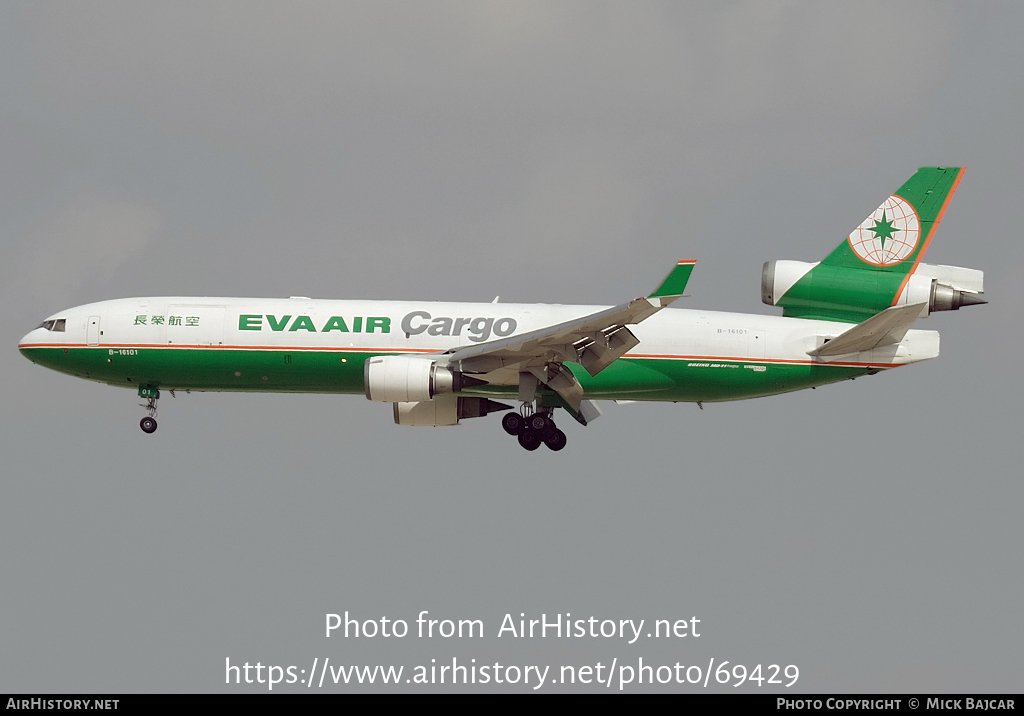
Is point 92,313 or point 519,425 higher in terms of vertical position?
point 92,313

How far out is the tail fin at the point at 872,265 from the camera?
166 feet

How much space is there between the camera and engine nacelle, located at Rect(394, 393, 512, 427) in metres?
A: 52.1

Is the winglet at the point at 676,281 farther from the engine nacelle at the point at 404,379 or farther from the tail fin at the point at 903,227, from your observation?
the tail fin at the point at 903,227

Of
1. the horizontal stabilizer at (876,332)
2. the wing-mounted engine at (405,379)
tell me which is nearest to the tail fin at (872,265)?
the horizontal stabilizer at (876,332)

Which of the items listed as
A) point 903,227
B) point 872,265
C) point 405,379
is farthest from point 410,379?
point 903,227

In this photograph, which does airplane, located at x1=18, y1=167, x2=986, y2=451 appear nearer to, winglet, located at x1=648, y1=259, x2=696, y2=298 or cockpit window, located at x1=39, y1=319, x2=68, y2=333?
cockpit window, located at x1=39, y1=319, x2=68, y2=333

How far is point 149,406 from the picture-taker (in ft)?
170

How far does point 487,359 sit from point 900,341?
12.6 meters

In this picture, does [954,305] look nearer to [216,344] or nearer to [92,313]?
[216,344]

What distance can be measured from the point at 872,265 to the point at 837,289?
4.69 feet

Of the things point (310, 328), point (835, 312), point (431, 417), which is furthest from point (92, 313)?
point (835, 312)

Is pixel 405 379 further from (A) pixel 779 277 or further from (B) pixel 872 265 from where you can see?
(B) pixel 872 265

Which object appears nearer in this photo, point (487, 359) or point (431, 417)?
point (487, 359)

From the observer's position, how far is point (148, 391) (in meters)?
51.2
